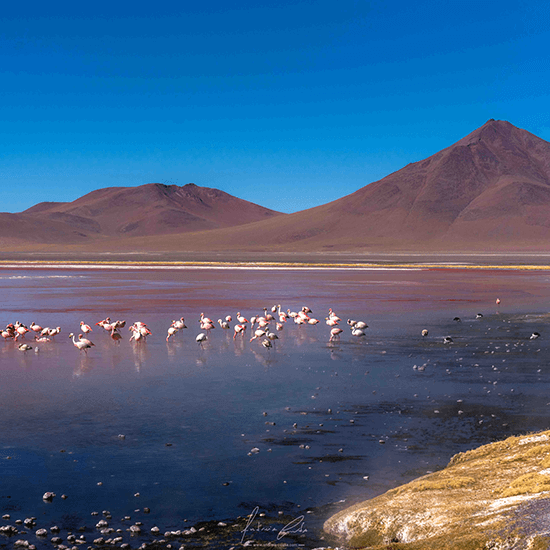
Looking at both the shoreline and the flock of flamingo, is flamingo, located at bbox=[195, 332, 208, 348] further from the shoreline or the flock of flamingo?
the shoreline

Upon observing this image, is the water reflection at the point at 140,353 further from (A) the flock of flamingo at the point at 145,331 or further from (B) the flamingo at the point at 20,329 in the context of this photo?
(B) the flamingo at the point at 20,329

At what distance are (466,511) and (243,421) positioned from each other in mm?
4591

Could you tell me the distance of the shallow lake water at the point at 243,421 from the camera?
6.82 metres

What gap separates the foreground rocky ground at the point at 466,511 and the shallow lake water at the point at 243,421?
460mm

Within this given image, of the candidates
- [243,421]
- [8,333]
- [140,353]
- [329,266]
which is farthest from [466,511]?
[329,266]

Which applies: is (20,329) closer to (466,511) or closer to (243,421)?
(243,421)

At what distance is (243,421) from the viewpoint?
1001 cm

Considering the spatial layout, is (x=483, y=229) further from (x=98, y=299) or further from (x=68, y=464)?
(x=68, y=464)

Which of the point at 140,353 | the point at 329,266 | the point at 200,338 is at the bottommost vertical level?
the point at 140,353

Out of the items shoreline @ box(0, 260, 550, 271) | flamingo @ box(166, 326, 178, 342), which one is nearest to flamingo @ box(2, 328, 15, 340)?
flamingo @ box(166, 326, 178, 342)

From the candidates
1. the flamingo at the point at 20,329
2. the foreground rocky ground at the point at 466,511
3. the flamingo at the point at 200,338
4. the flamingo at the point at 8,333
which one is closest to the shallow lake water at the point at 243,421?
the flamingo at the point at 200,338

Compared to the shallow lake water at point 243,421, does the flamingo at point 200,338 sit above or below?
above

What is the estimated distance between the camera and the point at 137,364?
14.9 metres

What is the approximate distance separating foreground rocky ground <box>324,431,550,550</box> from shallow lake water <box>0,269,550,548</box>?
1.51ft
